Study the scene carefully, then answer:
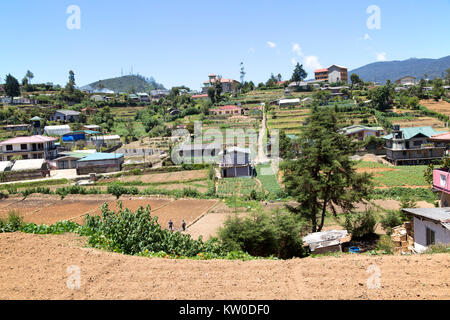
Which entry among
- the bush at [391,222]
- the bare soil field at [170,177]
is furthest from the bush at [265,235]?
the bare soil field at [170,177]

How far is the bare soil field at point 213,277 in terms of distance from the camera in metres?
5.50

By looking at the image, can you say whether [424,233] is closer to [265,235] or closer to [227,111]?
[265,235]

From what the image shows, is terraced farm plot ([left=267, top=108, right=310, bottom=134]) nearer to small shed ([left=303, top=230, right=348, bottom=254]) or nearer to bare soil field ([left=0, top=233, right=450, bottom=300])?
small shed ([left=303, top=230, right=348, bottom=254])

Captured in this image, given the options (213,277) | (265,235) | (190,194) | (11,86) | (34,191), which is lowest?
(190,194)

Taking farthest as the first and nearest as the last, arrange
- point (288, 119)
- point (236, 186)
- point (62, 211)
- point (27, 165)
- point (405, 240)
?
point (288, 119)
point (27, 165)
point (236, 186)
point (62, 211)
point (405, 240)

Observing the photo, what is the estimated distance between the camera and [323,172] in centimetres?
1750

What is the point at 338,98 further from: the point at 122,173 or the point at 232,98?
the point at 122,173

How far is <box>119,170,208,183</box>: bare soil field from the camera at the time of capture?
114 feet

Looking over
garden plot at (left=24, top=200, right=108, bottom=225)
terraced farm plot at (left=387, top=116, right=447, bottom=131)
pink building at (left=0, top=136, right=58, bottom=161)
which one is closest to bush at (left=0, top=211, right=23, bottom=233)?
garden plot at (left=24, top=200, right=108, bottom=225)

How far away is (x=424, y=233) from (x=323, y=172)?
665 centimetres

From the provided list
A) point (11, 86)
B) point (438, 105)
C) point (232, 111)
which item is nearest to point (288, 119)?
point (232, 111)

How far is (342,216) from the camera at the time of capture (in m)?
21.8

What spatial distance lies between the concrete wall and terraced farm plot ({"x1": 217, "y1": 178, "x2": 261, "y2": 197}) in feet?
55.4
